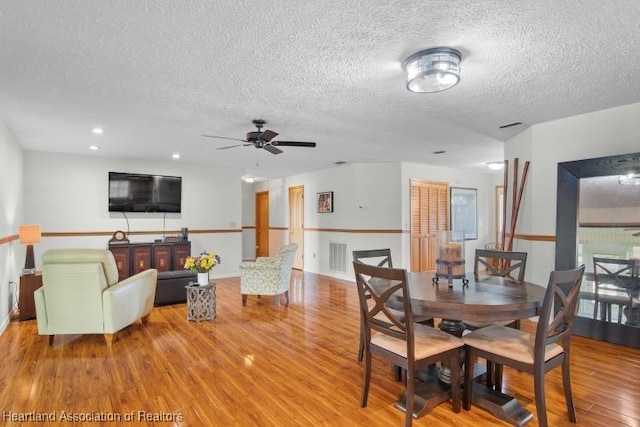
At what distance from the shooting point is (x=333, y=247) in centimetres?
747

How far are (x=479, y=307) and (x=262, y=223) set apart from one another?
8446mm

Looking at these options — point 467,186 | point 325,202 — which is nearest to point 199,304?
point 325,202

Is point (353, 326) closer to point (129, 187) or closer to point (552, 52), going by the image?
point (552, 52)

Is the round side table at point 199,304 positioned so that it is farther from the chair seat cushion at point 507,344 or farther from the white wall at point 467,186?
the white wall at point 467,186

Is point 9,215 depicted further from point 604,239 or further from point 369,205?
point 604,239

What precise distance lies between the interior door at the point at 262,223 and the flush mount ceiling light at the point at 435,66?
7.64 metres

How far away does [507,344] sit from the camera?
85.4 inches

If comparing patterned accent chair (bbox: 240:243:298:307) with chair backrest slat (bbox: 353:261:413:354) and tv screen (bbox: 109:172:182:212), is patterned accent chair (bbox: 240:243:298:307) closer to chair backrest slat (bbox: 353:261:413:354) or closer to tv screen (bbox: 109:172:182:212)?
chair backrest slat (bbox: 353:261:413:354)

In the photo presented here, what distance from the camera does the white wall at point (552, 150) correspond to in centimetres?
345

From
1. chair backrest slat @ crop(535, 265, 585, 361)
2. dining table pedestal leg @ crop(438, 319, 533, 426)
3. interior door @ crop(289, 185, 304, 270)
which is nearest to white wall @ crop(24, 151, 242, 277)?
interior door @ crop(289, 185, 304, 270)

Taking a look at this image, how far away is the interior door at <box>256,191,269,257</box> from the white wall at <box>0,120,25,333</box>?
17.9 feet

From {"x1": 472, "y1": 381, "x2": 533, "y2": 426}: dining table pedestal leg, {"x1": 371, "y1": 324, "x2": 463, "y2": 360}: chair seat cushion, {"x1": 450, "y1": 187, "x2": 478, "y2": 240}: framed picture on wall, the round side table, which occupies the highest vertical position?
{"x1": 450, "y1": 187, "x2": 478, "y2": 240}: framed picture on wall

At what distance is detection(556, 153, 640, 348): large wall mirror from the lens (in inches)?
134

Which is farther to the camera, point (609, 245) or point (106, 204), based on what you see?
point (106, 204)
